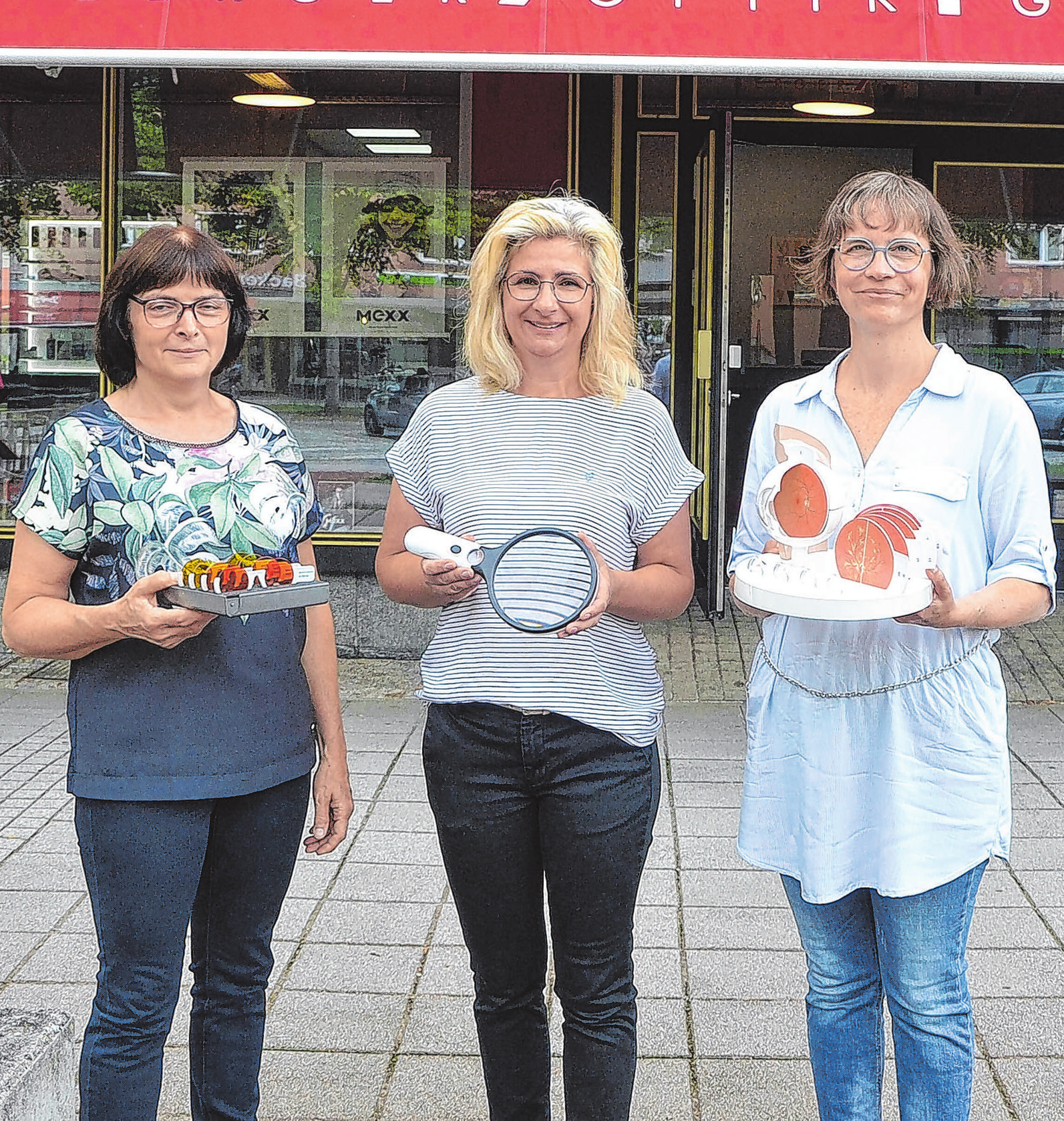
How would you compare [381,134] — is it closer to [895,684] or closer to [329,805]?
[329,805]

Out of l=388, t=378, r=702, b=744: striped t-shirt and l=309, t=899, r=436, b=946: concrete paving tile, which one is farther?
l=309, t=899, r=436, b=946: concrete paving tile

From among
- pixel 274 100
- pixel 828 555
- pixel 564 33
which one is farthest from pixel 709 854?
pixel 274 100

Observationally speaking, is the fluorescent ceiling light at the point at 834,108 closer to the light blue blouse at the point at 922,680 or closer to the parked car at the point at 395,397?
the parked car at the point at 395,397

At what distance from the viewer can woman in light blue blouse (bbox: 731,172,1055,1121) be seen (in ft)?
8.02

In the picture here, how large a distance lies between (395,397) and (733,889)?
397 cm

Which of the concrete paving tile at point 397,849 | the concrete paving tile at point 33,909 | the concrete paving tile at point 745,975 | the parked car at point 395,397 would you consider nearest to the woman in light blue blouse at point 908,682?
the concrete paving tile at point 745,975

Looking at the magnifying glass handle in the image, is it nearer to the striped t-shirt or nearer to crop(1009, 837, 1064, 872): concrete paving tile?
the striped t-shirt

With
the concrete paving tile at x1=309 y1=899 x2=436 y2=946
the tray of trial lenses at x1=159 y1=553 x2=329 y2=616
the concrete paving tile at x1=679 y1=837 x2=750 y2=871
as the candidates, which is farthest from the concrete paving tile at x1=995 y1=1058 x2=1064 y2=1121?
the tray of trial lenses at x1=159 y1=553 x2=329 y2=616

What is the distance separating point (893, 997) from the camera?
2551mm

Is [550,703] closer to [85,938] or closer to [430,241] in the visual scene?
[85,938]

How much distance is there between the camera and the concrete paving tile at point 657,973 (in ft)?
12.5

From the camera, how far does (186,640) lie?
2473mm

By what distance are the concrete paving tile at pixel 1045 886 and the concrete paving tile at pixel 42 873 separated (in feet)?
9.51

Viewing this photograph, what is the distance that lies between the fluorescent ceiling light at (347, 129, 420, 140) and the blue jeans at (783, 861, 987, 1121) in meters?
5.65
